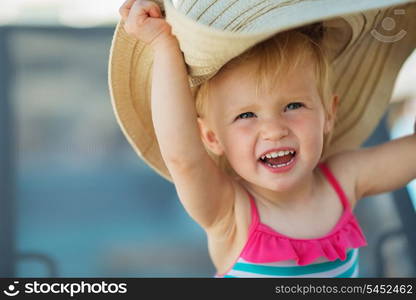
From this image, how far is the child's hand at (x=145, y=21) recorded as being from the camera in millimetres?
1289

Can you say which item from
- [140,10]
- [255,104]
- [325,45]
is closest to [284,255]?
[255,104]

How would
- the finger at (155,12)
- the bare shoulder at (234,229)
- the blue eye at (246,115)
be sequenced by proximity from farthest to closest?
1. the bare shoulder at (234,229)
2. the blue eye at (246,115)
3. the finger at (155,12)

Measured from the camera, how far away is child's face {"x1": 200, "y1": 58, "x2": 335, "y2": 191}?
54.4 inches

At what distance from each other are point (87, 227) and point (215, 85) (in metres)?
1.28

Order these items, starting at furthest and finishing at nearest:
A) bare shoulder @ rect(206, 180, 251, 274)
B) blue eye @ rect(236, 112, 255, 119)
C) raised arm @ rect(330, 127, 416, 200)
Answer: raised arm @ rect(330, 127, 416, 200), bare shoulder @ rect(206, 180, 251, 274), blue eye @ rect(236, 112, 255, 119)

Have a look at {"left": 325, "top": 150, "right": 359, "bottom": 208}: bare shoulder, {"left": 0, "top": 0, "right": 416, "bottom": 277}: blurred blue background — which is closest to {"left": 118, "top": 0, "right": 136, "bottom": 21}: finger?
{"left": 325, "top": 150, "right": 359, "bottom": 208}: bare shoulder

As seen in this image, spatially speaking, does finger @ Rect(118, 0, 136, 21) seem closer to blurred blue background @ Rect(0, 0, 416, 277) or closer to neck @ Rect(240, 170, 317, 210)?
neck @ Rect(240, 170, 317, 210)

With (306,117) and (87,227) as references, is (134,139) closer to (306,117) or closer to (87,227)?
(306,117)

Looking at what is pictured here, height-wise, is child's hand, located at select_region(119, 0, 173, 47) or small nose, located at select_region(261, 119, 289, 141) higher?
child's hand, located at select_region(119, 0, 173, 47)

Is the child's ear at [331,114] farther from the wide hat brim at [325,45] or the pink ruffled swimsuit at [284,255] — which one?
the pink ruffled swimsuit at [284,255]

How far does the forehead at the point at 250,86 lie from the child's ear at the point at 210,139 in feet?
0.27

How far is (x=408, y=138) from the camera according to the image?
5.46 ft

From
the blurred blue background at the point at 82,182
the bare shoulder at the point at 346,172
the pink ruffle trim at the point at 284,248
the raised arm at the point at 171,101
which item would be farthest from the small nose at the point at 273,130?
the blurred blue background at the point at 82,182

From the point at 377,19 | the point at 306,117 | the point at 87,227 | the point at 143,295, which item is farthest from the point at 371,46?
the point at 87,227
